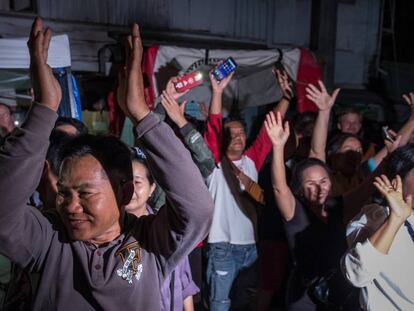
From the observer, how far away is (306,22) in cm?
920

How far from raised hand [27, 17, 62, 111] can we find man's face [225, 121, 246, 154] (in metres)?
2.76

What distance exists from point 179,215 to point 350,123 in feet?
13.3

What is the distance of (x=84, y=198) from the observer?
142cm

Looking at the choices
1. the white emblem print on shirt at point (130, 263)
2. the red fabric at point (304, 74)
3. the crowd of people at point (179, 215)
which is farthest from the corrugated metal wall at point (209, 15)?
the white emblem print on shirt at point (130, 263)

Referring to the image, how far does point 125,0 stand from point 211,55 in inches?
93.8

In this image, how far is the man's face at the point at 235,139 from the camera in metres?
3.99

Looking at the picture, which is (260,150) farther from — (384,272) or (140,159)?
(384,272)

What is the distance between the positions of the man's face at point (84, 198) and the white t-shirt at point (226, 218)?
2487mm

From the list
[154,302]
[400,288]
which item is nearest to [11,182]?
[154,302]

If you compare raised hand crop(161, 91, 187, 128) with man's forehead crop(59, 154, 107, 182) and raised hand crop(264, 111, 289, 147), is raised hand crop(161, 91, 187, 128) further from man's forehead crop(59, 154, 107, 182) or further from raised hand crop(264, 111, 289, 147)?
man's forehead crop(59, 154, 107, 182)

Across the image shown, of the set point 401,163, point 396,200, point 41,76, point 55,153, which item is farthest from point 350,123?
point 41,76

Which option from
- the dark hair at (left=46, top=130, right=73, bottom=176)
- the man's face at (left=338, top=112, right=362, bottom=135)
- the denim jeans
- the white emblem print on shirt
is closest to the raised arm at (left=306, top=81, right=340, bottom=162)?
the denim jeans

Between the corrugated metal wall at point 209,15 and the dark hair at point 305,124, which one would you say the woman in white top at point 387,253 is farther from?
the corrugated metal wall at point 209,15

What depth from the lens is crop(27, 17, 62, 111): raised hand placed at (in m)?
1.27
